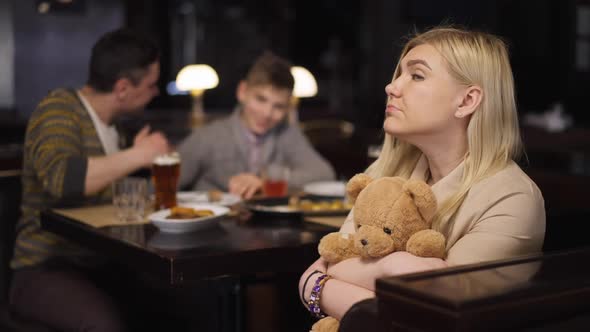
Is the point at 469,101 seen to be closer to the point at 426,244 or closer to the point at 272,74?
the point at 426,244

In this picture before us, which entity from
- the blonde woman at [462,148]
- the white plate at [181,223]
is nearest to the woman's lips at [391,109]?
the blonde woman at [462,148]

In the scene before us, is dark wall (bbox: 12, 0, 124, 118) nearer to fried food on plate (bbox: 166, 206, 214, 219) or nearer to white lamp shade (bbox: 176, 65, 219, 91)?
white lamp shade (bbox: 176, 65, 219, 91)

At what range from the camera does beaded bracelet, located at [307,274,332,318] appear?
5.85ft

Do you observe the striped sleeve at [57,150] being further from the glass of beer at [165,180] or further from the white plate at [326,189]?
the white plate at [326,189]

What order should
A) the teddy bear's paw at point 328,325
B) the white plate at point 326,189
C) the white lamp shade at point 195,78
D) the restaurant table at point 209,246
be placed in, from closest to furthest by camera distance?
the teddy bear's paw at point 328,325 → the restaurant table at point 209,246 → the white plate at point 326,189 → the white lamp shade at point 195,78

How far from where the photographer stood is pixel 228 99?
8289 mm

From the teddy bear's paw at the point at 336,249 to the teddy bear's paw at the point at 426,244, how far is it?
19cm

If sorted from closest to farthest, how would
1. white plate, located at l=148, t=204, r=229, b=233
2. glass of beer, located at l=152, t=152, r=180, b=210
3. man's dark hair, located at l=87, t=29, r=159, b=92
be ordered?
1. white plate, located at l=148, t=204, r=229, b=233
2. glass of beer, located at l=152, t=152, r=180, b=210
3. man's dark hair, located at l=87, t=29, r=159, b=92

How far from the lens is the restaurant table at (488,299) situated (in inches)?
49.3

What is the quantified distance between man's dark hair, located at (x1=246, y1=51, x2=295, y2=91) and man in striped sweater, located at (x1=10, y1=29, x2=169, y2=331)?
0.60 m

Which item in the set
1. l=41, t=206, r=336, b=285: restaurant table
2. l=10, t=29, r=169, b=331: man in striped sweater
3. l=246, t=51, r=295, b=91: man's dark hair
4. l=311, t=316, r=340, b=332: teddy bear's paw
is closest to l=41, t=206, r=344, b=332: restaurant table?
l=41, t=206, r=336, b=285: restaurant table

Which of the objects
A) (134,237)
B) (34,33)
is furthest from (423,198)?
(34,33)

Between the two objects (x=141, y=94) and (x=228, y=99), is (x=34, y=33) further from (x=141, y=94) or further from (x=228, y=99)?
(x=228, y=99)

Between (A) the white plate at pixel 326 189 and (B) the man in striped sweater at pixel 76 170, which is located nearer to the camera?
(B) the man in striped sweater at pixel 76 170
